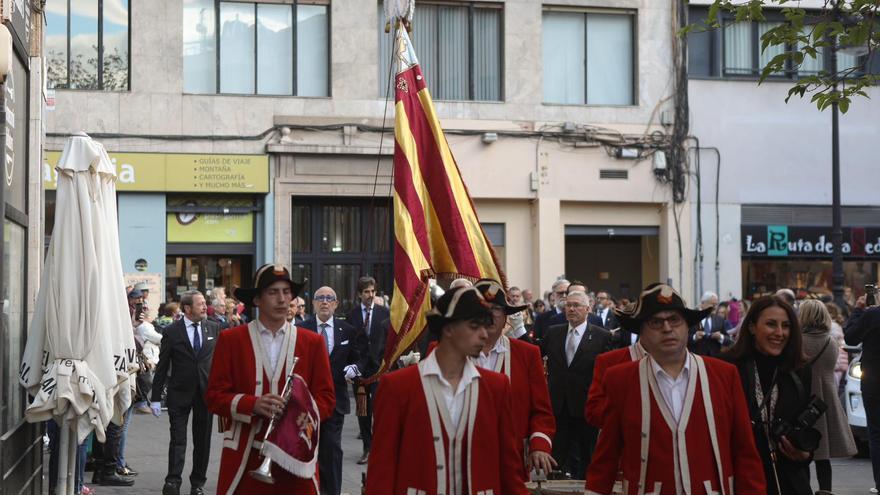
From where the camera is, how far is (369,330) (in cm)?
1520

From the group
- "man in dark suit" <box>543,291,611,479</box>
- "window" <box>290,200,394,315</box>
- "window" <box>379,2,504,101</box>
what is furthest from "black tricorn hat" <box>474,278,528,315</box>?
"window" <box>379,2,504,101</box>

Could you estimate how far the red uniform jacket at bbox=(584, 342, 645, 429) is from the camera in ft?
24.3

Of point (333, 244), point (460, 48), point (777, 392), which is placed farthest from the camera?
point (460, 48)

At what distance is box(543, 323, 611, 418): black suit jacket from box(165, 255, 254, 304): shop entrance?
43.6 feet

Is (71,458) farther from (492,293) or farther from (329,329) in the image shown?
(492,293)

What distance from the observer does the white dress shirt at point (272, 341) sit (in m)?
7.76

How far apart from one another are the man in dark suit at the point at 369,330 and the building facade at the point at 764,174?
1298cm

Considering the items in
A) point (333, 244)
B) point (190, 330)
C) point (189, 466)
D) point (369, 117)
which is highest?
point (369, 117)

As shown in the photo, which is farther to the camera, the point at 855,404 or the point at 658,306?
the point at 855,404

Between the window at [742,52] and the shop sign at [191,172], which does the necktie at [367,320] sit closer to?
the shop sign at [191,172]

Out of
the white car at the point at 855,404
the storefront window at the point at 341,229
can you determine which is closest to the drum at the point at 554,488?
the white car at the point at 855,404

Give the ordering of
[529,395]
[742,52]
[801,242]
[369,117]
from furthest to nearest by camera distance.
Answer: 1. [742,52]
2. [801,242]
3. [369,117]
4. [529,395]

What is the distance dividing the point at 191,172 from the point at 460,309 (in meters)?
19.1


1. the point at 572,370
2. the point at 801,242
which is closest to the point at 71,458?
the point at 572,370
